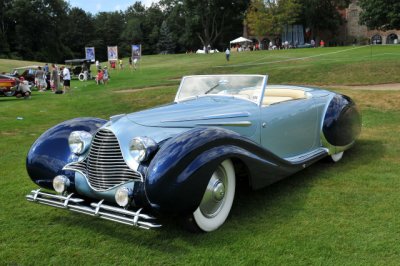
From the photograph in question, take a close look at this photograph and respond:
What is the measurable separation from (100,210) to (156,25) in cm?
10259

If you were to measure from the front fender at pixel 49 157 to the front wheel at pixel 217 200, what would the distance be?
139 centimetres

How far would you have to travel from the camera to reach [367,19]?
55.1m

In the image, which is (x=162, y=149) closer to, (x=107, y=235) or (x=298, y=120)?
(x=107, y=235)

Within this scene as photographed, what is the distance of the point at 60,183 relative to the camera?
4160 millimetres

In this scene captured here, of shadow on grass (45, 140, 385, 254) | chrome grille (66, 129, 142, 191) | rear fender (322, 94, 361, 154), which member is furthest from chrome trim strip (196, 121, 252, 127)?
rear fender (322, 94, 361, 154)

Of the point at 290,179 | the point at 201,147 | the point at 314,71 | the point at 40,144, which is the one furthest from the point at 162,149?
the point at 314,71

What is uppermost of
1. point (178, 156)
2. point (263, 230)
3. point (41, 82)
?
point (41, 82)

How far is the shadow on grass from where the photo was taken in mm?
3840

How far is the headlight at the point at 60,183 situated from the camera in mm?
4160

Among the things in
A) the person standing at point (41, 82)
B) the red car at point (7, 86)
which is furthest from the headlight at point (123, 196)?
the person standing at point (41, 82)

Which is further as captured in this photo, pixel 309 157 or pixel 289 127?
pixel 309 157

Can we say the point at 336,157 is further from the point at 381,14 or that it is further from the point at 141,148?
the point at 381,14

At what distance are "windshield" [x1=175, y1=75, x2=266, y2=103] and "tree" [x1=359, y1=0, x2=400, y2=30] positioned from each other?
2001 inches

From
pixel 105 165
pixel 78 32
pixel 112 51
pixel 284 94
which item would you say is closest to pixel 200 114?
pixel 105 165
